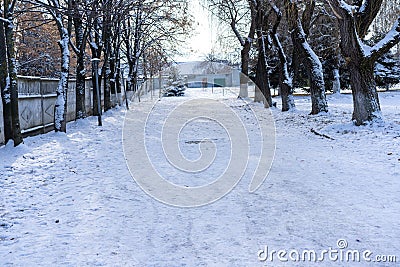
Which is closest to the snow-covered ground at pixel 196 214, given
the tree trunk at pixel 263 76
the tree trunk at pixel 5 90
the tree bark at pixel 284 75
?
the tree trunk at pixel 5 90

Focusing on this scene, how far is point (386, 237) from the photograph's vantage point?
11.8 ft

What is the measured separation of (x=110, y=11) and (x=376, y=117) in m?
6.92

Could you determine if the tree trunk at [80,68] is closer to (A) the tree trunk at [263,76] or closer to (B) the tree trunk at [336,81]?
(A) the tree trunk at [263,76]

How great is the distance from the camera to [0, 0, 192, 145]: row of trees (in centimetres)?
852

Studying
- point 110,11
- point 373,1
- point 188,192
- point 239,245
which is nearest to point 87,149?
point 110,11

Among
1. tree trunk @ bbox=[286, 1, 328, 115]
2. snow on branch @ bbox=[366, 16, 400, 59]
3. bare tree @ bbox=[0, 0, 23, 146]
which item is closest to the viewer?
bare tree @ bbox=[0, 0, 23, 146]

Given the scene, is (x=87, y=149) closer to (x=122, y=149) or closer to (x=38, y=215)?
(x=122, y=149)

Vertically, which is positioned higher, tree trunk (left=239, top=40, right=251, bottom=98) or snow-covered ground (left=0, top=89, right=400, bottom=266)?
tree trunk (left=239, top=40, right=251, bottom=98)

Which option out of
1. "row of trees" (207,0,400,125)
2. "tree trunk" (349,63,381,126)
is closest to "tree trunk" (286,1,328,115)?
"row of trees" (207,0,400,125)

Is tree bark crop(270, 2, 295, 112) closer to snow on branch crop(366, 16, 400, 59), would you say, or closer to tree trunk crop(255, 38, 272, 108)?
tree trunk crop(255, 38, 272, 108)

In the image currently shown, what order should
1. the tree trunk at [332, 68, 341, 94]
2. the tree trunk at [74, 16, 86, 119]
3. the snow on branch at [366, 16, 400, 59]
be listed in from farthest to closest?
the tree trunk at [332, 68, 341, 94]
the tree trunk at [74, 16, 86, 119]
the snow on branch at [366, 16, 400, 59]

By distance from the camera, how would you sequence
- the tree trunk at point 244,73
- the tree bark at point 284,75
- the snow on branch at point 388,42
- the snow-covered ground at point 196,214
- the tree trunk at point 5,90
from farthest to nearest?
the tree trunk at point 244,73
the tree bark at point 284,75
the snow on branch at point 388,42
the tree trunk at point 5,90
the snow-covered ground at point 196,214

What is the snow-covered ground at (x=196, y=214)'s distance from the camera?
3391mm

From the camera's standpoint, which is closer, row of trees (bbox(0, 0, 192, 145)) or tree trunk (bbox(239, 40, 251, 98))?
row of trees (bbox(0, 0, 192, 145))
